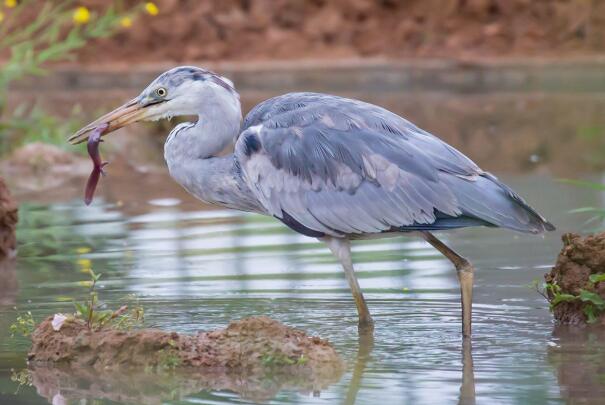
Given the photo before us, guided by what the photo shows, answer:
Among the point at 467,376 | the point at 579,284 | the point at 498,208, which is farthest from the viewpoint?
the point at 579,284

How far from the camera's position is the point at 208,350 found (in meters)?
5.81

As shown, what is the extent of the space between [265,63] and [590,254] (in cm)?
1538

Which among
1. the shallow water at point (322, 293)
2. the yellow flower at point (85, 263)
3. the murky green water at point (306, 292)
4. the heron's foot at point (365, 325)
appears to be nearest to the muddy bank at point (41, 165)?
the murky green water at point (306, 292)

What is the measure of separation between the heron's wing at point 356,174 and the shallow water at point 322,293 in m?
0.52

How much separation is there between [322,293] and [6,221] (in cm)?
224

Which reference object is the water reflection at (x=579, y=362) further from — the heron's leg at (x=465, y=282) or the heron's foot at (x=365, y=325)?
the heron's foot at (x=365, y=325)

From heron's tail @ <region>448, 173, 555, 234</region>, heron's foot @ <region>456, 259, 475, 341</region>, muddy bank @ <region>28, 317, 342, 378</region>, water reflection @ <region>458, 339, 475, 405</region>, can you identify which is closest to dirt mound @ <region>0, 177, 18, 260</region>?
muddy bank @ <region>28, 317, 342, 378</region>

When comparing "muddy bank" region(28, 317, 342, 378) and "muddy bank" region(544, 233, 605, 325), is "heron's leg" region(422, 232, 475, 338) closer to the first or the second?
"muddy bank" region(544, 233, 605, 325)

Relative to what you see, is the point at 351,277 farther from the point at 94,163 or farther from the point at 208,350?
the point at 94,163

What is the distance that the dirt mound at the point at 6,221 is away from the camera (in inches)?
343

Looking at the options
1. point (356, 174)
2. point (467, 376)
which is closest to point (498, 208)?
point (356, 174)

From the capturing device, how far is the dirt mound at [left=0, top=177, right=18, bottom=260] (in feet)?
28.6

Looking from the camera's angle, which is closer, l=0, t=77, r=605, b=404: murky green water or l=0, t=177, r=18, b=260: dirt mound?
l=0, t=77, r=605, b=404: murky green water

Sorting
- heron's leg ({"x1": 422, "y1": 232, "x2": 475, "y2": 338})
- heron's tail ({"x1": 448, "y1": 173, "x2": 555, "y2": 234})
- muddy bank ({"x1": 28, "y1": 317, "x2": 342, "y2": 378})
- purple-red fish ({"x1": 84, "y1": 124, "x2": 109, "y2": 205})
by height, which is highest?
purple-red fish ({"x1": 84, "y1": 124, "x2": 109, "y2": 205})
